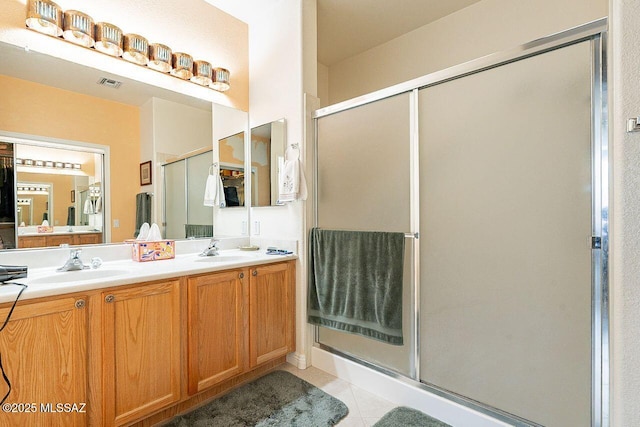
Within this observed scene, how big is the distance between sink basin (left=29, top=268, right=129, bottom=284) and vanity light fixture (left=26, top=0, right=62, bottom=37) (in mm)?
1314

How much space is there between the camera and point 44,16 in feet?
5.37

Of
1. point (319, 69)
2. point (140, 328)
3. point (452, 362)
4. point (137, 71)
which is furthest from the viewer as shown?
point (319, 69)

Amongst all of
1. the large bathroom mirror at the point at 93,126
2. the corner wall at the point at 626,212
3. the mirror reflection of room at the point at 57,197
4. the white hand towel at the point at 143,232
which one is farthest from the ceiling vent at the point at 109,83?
the corner wall at the point at 626,212

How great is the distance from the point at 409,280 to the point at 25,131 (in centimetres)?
230

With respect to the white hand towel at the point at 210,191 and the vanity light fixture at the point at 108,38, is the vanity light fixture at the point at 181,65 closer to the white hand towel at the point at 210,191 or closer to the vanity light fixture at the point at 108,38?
the vanity light fixture at the point at 108,38

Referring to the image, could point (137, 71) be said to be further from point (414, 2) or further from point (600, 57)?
point (600, 57)

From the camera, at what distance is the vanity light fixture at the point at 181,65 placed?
2207 millimetres

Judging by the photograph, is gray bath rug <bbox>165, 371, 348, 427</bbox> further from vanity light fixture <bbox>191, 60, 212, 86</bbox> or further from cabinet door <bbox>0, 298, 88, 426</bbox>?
vanity light fixture <bbox>191, 60, 212, 86</bbox>

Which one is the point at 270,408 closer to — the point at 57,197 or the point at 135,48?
the point at 57,197

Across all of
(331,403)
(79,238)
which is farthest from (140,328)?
(331,403)

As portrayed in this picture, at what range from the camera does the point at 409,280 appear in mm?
1807

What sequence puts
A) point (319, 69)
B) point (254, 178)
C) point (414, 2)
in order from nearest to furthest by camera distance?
1. point (414, 2)
2. point (254, 178)
3. point (319, 69)

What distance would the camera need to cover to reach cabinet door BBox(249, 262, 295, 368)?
6.57ft

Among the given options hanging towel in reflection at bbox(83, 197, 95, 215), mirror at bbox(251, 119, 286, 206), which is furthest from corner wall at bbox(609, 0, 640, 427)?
hanging towel in reflection at bbox(83, 197, 95, 215)
